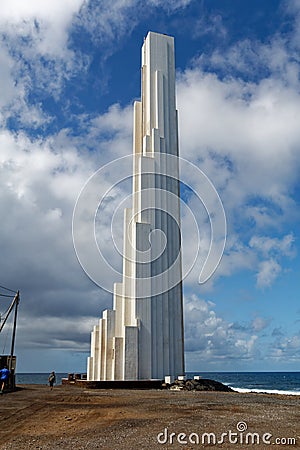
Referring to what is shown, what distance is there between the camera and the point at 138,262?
30922 mm

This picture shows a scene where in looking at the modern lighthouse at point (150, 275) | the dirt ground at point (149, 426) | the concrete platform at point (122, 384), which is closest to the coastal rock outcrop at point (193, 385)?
the concrete platform at point (122, 384)

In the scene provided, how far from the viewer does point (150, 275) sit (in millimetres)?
31250

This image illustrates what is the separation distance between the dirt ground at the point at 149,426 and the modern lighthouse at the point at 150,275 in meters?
15.1

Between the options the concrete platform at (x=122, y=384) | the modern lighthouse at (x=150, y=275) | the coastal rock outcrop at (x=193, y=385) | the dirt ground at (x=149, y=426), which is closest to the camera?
the dirt ground at (x=149, y=426)

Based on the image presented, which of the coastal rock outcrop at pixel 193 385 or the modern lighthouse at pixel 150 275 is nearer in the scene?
the coastal rock outcrop at pixel 193 385

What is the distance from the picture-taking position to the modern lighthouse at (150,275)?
3016 cm

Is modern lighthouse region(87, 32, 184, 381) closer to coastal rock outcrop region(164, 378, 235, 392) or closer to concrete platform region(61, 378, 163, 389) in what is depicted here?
concrete platform region(61, 378, 163, 389)

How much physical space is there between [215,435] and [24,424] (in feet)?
15.3

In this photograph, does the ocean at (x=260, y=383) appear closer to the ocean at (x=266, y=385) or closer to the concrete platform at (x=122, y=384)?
the ocean at (x=266, y=385)

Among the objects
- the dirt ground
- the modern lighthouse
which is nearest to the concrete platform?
the modern lighthouse

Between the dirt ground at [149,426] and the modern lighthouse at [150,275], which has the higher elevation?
the modern lighthouse at [150,275]

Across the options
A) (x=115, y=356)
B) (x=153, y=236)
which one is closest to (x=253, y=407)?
(x=115, y=356)

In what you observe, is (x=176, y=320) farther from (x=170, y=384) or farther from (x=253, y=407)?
(x=253, y=407)

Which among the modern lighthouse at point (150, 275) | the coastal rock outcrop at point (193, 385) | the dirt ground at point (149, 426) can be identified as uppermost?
the modern lighthouse at point (150, 275)
